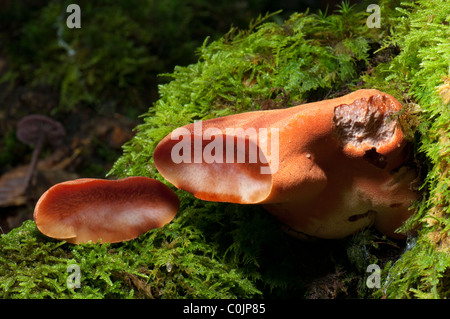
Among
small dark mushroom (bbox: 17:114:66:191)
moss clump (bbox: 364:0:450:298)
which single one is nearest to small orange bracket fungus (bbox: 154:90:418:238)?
moss clump (bbox: 364:0:450:298)

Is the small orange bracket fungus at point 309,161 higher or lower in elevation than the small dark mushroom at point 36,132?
lower

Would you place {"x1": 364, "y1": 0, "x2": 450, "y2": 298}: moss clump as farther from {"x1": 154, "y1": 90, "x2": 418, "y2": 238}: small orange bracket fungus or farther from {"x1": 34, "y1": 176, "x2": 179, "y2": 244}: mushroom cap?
{"x1": 34, "y1": 176, "x2": 179, "y2": 244}: mushroom cap

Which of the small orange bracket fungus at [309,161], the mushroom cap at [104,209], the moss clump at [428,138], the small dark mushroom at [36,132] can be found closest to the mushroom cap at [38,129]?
the small dark mushroom at [36,132]

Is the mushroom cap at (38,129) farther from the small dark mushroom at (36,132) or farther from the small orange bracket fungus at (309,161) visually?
the small orange bracket fungus at (309,161)

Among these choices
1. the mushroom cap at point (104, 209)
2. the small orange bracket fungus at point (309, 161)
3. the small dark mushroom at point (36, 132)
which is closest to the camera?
the small orange bracket fungus at point (309, 161)
